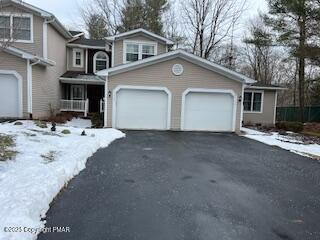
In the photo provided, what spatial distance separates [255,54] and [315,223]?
31115 millimetres

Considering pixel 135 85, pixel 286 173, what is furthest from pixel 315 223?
pixel 135 85

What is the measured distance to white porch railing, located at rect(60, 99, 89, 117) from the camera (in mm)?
18641

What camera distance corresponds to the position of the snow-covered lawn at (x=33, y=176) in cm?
338

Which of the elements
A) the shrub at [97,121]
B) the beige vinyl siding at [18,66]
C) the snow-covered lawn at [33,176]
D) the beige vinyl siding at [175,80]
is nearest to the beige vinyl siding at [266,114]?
the beige vinyl siding at [175,80]

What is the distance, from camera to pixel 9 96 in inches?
536

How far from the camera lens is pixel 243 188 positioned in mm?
5473

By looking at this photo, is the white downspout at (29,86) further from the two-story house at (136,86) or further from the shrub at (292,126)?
the shrub at (292,126)

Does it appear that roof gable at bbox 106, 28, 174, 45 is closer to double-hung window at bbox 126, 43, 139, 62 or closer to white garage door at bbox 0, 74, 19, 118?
double-hung window at bbox 126, 43, 139, 62

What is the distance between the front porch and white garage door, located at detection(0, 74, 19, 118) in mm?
4951

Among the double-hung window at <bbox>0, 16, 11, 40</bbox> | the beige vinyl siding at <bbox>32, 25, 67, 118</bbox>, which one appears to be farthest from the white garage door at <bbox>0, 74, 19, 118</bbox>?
the double-hung window at <bbox>0, 16, 11, 40</bbox>

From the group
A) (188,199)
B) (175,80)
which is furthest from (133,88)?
(188,199)

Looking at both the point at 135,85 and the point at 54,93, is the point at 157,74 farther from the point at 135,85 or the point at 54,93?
the point at 54,93

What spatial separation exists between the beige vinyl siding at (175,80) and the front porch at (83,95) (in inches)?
203

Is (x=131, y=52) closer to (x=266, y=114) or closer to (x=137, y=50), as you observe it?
(x=137, y=50)
